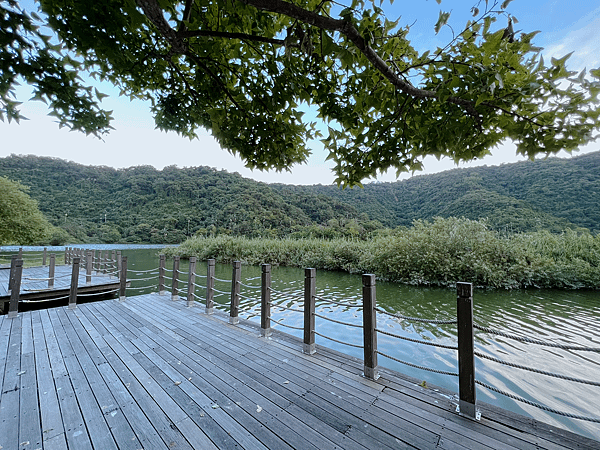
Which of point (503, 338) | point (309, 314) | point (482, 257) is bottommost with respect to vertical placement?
point (503, 338)

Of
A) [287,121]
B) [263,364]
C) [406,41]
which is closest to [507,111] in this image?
[406,41]

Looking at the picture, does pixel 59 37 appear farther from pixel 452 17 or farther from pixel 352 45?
pixel 452 17

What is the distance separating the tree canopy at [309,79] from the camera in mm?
1713

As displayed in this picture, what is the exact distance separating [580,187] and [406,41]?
28005 millimetres

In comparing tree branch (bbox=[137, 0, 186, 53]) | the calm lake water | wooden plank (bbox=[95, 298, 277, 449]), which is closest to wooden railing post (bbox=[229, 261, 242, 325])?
the calm lake water

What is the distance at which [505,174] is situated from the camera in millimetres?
29625

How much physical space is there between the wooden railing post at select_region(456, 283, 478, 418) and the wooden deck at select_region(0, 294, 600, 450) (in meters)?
0.11

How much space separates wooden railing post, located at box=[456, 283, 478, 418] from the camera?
181 centimetres

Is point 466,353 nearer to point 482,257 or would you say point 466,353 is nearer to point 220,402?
point 220,402

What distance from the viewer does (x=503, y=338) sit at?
4.90 metres

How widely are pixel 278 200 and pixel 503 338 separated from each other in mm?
34088

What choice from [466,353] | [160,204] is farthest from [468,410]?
[160,204]

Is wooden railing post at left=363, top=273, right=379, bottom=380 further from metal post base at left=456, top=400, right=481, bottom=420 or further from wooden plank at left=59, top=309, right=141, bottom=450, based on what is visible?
wooden plank at left=59, top=309, right=141, bottom=450

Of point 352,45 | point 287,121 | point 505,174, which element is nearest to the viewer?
point 352,45
